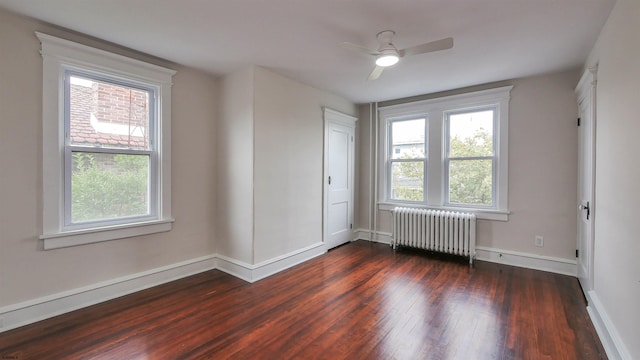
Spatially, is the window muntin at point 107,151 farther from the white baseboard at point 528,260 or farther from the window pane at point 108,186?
the white baseboard at point 528,260

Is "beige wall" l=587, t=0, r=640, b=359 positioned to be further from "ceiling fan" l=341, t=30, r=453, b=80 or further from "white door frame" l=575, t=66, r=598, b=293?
"ceiling fan" l=341, t=30, r=453, b=80

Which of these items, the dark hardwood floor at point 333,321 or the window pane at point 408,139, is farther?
the window pane at point 408,139

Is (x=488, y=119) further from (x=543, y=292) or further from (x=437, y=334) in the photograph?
(x=437, y=334)

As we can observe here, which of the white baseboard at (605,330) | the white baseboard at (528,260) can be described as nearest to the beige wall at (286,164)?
the white baseboard at (528,260)

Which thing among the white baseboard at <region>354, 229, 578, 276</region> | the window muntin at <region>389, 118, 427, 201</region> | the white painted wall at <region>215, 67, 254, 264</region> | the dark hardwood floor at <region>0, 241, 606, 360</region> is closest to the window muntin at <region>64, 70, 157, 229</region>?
the white painted wall at <region>215, 67, 254, 264</region>

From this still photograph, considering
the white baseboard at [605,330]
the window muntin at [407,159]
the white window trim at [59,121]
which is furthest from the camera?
the window muntin at [407,159]

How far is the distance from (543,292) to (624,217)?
157 cm

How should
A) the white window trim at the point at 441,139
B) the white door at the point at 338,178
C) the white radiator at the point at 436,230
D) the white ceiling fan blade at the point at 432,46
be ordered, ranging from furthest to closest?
the white door at the point at 338,178
the white radiator at the point at 436,230
the white window trim at the point at 441,139
the white ceiling fan blade at the point at 432,46

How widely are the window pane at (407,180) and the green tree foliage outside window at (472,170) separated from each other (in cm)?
48

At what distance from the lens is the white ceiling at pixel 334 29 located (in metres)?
2.06

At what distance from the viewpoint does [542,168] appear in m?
3.55

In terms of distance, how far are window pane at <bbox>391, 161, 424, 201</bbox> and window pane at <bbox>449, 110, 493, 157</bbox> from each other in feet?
1.94

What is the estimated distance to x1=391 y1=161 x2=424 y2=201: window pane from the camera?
4.61 meters

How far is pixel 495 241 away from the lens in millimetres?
3887
